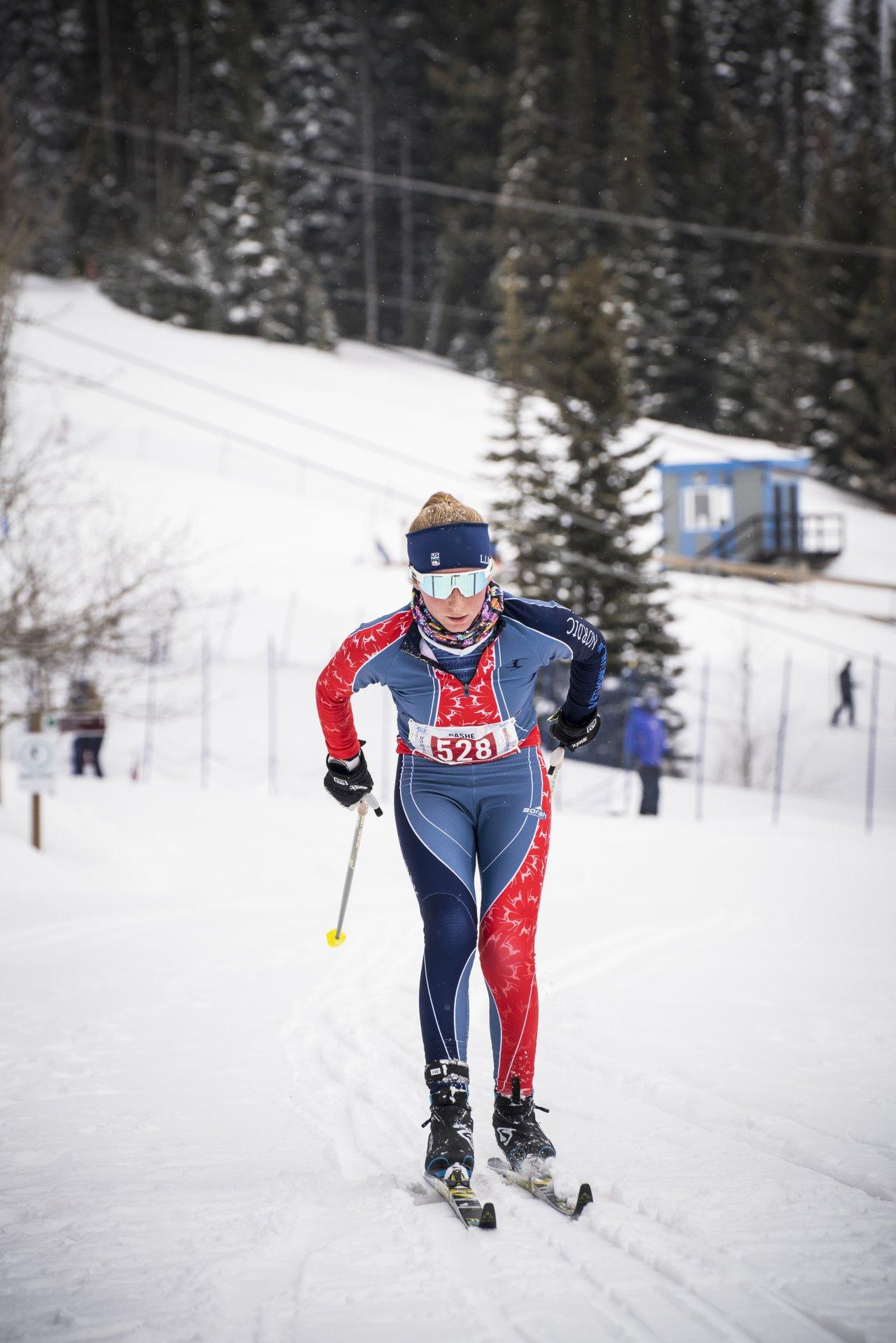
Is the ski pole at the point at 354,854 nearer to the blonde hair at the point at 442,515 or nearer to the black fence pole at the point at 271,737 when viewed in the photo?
the blonde hair at the point at 442,515

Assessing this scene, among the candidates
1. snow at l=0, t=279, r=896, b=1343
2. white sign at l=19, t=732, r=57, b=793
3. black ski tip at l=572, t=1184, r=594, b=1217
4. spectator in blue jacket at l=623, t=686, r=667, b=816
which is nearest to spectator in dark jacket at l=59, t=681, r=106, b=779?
snow at l=0, t=279, r=896, b=1343

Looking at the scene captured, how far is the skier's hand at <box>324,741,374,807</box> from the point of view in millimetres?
3812

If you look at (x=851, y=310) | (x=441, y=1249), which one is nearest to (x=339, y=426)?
(x=851, y=310)

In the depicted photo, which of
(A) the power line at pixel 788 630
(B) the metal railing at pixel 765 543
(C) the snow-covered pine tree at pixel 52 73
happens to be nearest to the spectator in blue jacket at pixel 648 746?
(A) the power line at pixel 788 630

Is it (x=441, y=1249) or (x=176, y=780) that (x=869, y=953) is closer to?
(x=441, y=1249)

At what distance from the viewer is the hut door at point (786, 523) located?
3472 centimetres

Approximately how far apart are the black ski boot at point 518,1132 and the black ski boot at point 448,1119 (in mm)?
168

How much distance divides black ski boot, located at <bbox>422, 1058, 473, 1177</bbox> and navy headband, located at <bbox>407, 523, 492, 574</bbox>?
1.52 m

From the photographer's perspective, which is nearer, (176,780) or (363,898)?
(363,898)

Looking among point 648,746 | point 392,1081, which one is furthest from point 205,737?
point 392,1081

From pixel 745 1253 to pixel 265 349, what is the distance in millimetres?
49350

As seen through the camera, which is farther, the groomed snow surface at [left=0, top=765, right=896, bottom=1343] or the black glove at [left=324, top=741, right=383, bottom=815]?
the black glove at [left=324, top=741, right=383, bottom=815]

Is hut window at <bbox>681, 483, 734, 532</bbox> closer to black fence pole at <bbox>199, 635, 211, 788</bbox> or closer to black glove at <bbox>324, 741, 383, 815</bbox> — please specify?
black fence pole at <bbox>199, 635, 211, 788</bbox>

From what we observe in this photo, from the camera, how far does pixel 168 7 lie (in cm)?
6128
